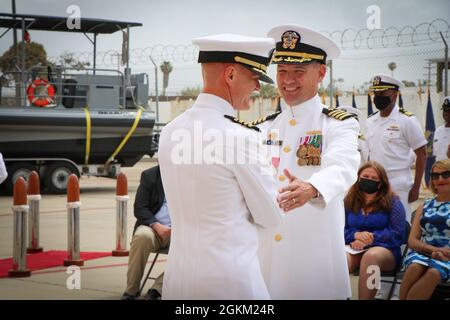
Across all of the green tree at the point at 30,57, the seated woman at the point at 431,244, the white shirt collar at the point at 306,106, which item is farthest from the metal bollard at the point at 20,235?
the green tree at the point at 30,57

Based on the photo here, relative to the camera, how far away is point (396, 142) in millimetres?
7414

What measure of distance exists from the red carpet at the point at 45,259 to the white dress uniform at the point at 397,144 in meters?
3.24

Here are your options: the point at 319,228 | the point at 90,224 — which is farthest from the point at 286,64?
the point at 90,224

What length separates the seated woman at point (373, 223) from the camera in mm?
6184

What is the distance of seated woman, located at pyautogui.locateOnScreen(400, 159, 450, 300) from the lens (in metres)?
5.82

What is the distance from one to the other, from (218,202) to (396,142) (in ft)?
15.2

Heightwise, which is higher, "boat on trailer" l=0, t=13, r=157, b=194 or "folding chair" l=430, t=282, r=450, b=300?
"boat on trailer" l=0, t=13, r=157, b=194

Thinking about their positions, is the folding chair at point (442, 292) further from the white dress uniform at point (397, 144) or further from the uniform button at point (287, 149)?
the uniform button at point (287, 149)

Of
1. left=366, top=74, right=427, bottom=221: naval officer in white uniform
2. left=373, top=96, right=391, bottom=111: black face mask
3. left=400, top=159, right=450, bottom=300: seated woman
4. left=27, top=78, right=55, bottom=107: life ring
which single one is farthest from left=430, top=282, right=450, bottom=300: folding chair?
left=27, top=78, right=55, bottom=107: life ring

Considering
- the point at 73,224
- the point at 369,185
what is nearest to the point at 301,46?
the point at 369,185

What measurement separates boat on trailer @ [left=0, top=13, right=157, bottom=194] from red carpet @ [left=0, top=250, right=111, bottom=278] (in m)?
7.93

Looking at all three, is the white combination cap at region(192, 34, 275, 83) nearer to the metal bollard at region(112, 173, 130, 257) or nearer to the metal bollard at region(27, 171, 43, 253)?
the metal bollard at region(112, 173, 130, 257)

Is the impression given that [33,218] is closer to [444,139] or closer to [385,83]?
[385,83]

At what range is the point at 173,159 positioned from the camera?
3.16m
